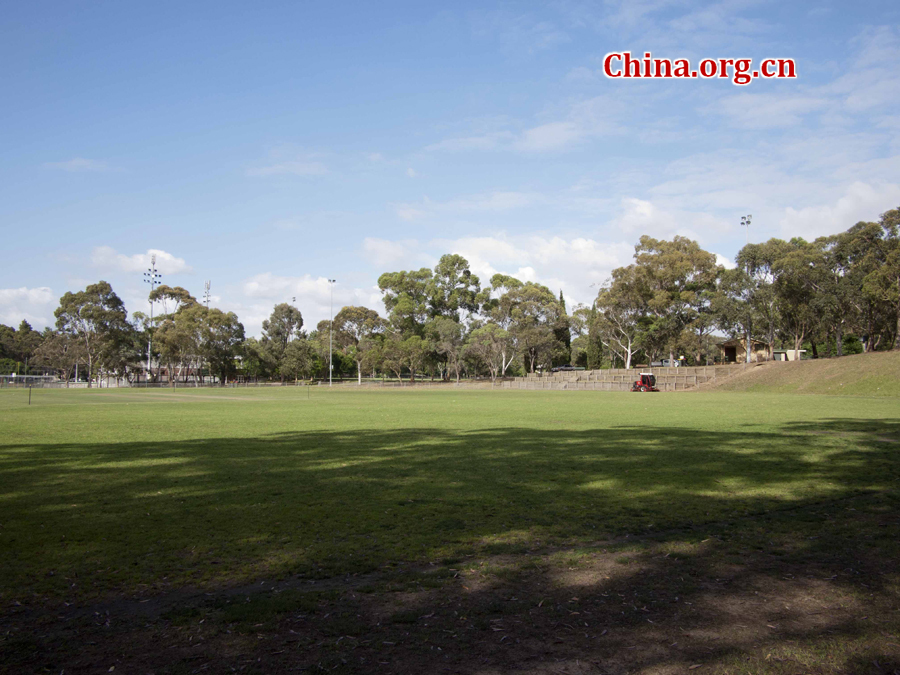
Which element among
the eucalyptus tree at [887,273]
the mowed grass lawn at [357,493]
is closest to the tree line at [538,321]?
the eucalyptus tree at [887,273]

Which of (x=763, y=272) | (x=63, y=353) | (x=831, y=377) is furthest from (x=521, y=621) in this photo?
(x=63, y=353)

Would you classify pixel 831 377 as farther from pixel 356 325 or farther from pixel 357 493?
pixel 356 325

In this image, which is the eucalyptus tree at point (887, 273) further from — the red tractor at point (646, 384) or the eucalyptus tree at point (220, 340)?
the eucalyptus tree at point (220, 340)

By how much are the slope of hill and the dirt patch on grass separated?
139 feet

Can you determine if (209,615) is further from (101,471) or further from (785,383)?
(785,383)

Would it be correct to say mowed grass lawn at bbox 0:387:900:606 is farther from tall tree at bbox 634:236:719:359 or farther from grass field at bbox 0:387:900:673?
tall tree at bbox 634:236:719:359

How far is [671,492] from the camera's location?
A: 880 centimetres

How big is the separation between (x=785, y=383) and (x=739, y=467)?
4543cm

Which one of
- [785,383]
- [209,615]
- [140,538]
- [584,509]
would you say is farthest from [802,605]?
[785,383]

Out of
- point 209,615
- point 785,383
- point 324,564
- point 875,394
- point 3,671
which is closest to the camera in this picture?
point 3,671

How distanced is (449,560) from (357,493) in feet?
11.3

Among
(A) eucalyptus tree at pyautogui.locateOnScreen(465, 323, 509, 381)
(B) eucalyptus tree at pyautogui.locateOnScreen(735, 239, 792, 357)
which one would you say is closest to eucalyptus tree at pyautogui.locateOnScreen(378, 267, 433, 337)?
(A) eucalyptus tree at pyautogui.locateOnScreen(465, 323, 509, 381)

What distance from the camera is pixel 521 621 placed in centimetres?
433

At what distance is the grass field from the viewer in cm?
392
